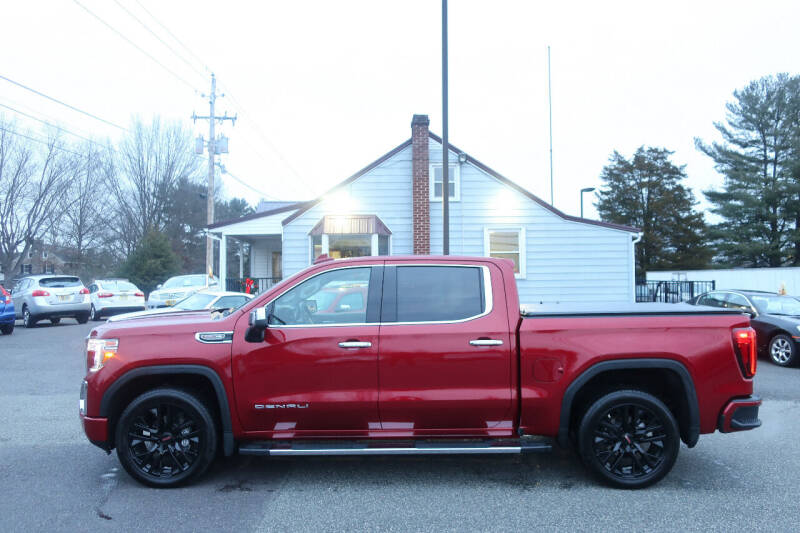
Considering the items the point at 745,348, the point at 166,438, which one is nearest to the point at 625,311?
the point at 745,348

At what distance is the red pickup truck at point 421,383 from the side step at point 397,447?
13 mm

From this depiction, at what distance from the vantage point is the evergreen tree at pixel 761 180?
37125 mm

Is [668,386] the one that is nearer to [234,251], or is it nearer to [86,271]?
[86,271]

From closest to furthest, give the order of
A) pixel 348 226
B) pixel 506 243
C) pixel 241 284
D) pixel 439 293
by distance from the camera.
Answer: pixel 439 293 < pixel 348 226 < pixel 506 243 < pixel 241 284

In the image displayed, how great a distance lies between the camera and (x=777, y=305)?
1193 cm

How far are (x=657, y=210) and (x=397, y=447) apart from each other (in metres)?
42.6

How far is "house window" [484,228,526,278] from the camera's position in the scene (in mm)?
17328

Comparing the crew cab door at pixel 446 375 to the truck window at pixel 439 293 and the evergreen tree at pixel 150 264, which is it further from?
the evergreen tree at pixel 150 264

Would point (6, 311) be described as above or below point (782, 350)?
above

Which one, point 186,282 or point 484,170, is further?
point 186,282

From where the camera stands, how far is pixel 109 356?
4.57 m

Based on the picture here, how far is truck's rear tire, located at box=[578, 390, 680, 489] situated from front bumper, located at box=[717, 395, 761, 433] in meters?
0.38

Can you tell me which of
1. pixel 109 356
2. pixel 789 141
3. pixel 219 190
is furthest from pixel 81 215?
pixel 789 141

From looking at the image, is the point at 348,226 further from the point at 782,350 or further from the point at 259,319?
the point at 259,319
